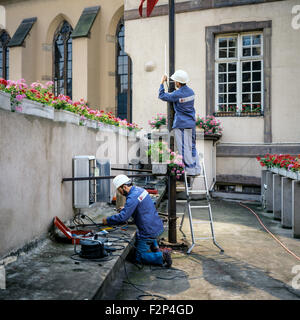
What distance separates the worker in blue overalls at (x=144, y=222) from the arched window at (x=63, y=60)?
14.1m

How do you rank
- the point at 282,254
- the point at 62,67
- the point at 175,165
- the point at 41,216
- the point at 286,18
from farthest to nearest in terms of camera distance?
1. the point at 62,67
2. the point at 286,18
3. the point at 175,165
4. the point at 282,254
5. the point at 41,216

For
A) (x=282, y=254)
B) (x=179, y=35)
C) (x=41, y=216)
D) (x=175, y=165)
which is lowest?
(x=282, y=254)

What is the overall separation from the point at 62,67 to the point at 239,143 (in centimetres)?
1120

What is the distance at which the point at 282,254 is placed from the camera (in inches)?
221

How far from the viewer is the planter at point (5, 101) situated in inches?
143

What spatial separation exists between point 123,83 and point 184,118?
1166 centimetres

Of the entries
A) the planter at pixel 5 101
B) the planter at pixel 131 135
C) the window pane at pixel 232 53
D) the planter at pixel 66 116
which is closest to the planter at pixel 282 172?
the planter at pixel 131 135

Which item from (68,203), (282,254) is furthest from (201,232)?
(68,203)

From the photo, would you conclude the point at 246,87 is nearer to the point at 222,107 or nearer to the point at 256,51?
the point at 222,107

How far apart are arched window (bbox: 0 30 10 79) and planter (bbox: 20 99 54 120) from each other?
16457 mm

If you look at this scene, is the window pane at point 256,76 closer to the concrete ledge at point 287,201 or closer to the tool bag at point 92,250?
the concrete ledge at point 287,201

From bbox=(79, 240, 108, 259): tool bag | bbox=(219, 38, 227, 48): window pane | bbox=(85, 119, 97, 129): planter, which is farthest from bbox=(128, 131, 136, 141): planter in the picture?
bbox=(79, 240, 108, 259): tool bag

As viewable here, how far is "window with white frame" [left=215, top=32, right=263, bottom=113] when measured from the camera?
12.1 m
